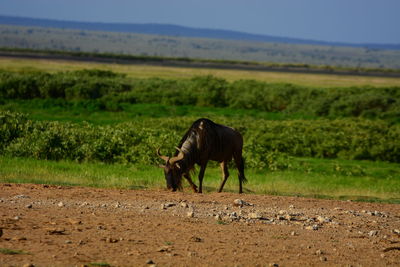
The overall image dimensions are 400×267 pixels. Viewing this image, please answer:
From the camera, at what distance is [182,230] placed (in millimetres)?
10867

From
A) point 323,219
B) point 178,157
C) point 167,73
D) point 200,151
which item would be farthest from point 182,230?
point 167,73

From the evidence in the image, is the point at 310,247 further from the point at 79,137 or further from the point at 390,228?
the point at 79,137

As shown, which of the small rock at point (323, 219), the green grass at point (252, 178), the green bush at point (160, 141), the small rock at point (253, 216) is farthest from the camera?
the green bush at point (160, 141)

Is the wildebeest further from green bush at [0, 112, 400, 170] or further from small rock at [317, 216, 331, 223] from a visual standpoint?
green bush at [0, 112, 400, 170]

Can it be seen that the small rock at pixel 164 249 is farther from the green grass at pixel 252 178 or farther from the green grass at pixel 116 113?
the green grass at pixel 116 113

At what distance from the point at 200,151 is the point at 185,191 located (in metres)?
1.21

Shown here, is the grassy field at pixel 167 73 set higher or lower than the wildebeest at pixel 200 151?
lower

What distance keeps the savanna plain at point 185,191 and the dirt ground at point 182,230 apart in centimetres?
2

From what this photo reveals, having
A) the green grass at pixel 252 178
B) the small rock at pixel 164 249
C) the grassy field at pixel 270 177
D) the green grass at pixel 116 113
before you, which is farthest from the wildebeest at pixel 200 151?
the green grass at pixel 116 113

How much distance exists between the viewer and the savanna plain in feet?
32.4

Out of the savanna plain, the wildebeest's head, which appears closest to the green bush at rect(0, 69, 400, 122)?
the savanna plain

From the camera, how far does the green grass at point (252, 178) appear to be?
17547 mm

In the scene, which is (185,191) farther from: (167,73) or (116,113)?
(167,73)

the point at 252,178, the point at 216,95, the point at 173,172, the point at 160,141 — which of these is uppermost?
the point at 173,172
